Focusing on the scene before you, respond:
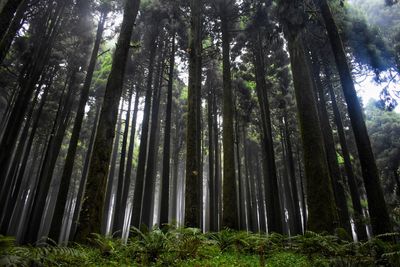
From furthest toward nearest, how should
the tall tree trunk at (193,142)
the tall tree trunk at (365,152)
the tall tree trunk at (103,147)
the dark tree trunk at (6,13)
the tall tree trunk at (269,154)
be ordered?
1. the tall tree trunk at (269,154)
2. the tall tree trunk at (193,142)
3. the tall tree trunk at (365,152)
4. the tall tree trunk at (103,147)
5. the dark tree trunk at (6,13)

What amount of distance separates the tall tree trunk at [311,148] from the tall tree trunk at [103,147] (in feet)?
17.2

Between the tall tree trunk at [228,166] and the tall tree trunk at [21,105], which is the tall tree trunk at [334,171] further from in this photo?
the tall tree trunk at [21,105]

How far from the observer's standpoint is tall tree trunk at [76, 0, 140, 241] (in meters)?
6.27

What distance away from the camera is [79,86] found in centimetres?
1927

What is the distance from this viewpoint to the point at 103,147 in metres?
6.84

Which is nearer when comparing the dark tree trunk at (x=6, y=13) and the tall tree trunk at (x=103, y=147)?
the dark tree trunk at (x=6, y=13)

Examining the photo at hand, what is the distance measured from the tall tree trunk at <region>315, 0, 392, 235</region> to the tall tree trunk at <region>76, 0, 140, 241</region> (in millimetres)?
6405

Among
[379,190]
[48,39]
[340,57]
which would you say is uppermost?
[48,39]

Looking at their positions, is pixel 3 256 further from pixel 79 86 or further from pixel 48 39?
pixel 79 86

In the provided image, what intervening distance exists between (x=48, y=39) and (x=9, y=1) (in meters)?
10.3

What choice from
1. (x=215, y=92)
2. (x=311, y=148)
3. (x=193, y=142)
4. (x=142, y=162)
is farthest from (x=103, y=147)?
(x=215, y=92)

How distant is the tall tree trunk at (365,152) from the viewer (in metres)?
6.86

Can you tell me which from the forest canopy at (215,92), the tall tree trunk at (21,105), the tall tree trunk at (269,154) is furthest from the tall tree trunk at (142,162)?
the tall tree trunk at (269,154)

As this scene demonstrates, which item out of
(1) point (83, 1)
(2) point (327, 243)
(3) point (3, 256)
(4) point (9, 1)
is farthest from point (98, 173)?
(1) point (83, 1)
